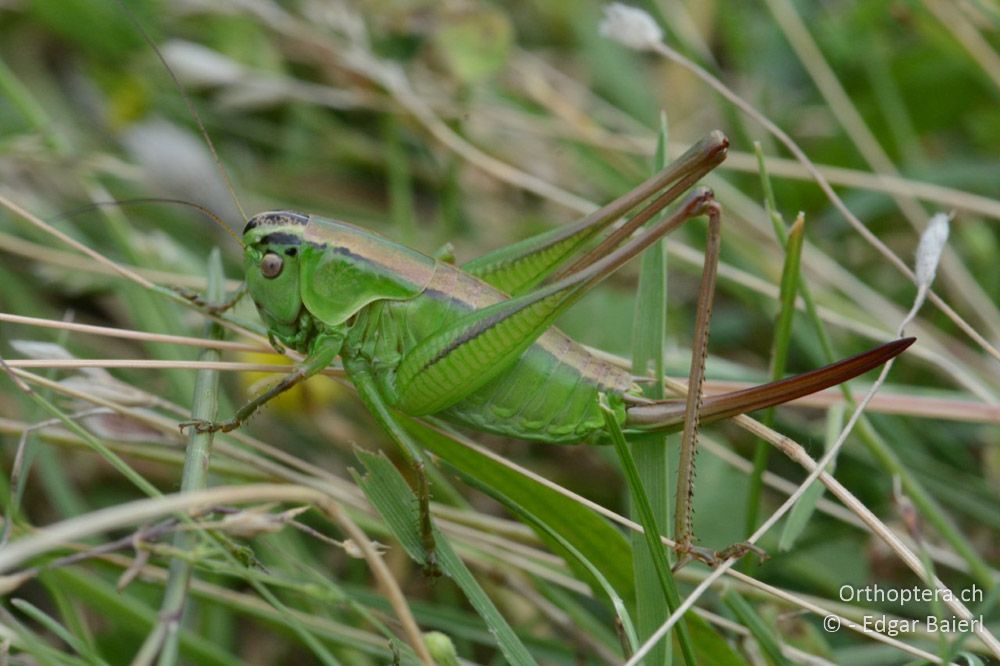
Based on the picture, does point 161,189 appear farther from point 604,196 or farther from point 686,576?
point 686,576

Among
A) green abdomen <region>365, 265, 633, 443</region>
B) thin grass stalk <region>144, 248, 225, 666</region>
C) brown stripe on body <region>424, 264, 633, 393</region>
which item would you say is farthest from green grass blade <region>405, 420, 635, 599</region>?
thin grass stalk <region>144, 248, 225, 666</region>

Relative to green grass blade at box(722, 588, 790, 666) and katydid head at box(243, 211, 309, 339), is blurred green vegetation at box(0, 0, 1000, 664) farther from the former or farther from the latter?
katydid head at box(243, 211, 309, 339)

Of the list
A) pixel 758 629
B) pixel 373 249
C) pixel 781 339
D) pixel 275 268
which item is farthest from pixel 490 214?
pixel 758 629

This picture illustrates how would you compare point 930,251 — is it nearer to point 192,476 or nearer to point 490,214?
point 192,476

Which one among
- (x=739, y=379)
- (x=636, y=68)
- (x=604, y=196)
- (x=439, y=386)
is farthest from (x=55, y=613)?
(x=636, y=68)

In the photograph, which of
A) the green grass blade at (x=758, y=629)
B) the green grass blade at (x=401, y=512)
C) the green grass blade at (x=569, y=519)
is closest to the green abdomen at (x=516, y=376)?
the green grass blade at (x=569, y=519)

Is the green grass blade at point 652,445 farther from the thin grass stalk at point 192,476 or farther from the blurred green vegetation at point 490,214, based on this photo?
the thin grass stalk at point 192,476
